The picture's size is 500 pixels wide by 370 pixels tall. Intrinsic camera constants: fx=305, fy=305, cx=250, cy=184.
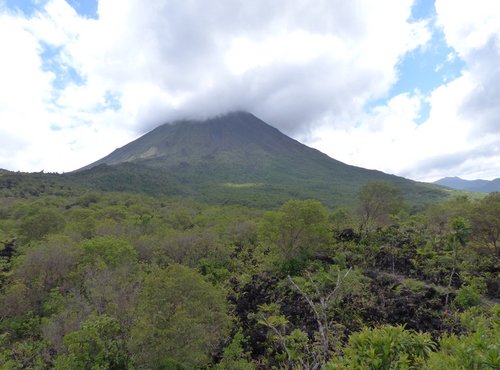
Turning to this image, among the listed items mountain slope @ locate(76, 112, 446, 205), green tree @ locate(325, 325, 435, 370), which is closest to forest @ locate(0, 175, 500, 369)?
green tree @ locate(325, 325, 435, 370)

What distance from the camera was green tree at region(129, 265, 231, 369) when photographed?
1094 cm

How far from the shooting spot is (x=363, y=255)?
23.3 meters

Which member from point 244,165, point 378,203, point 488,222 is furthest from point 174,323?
point 244,165

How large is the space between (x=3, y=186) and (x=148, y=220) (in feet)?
181

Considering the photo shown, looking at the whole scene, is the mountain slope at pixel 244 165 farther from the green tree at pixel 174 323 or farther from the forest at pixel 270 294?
the green tree at pixel 174 323

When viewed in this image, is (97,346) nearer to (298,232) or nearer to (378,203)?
(298,232)

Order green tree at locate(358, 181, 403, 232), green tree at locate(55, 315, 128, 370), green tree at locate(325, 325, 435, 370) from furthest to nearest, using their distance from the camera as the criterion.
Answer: green tree at locate(358, 181, 403, 232)
green tree at locate(55, 315, 128, 370)
green tree at locate(325, 325, 435, 370)

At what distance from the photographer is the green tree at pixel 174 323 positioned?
10938mm

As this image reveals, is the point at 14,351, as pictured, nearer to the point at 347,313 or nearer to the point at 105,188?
the point at 347,313

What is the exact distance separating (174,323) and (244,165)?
4813 inches

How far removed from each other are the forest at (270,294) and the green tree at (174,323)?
5 cm

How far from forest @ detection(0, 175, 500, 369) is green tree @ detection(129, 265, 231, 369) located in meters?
0.05

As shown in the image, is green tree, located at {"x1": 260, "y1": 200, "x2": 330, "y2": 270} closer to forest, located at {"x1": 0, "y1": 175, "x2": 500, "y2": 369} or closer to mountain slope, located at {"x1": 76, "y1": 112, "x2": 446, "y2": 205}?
forest, located at {"x1": 0, "y1": 175, "x2": 500, "y2": 369}

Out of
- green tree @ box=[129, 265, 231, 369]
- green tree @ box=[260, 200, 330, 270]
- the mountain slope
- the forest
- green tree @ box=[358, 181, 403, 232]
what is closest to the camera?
the forest
